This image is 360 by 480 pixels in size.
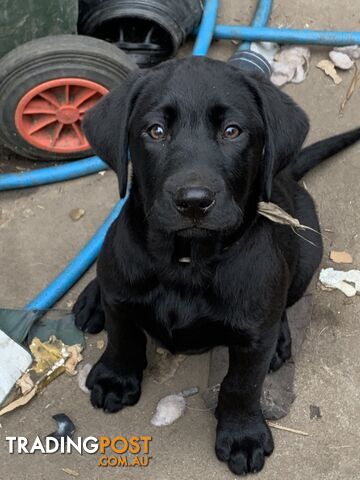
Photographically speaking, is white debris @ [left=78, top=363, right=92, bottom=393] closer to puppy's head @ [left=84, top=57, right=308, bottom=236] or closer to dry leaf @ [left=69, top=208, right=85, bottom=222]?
dry leaf @ [left=69, top=208, right=85, bottom=222]

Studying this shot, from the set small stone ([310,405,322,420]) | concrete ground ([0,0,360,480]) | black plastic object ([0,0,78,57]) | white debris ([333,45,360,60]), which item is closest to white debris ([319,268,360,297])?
concrete ground ([0,0,360,480])

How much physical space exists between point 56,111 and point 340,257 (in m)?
1.63

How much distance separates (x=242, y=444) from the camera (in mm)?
3121

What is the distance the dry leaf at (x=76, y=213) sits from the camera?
13.1ft

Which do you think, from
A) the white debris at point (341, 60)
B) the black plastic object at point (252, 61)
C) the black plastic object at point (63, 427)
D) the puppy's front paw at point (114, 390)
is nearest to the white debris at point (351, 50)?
the white debris at point (341, 60)

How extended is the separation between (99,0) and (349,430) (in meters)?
2.63

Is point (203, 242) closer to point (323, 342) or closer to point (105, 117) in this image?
point (105, 117)

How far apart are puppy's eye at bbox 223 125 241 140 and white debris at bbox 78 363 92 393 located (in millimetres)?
1435

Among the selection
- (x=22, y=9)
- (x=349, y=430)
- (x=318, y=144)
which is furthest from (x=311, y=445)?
(x=22, y=9)

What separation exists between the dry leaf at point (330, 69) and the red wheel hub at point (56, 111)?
1.49 metres

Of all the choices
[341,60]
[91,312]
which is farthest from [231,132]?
[341,60]

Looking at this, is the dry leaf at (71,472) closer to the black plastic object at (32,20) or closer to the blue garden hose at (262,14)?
the black plastic object at (32,20)

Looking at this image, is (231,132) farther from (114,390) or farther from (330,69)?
(330,69)

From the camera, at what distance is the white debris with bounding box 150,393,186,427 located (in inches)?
129
